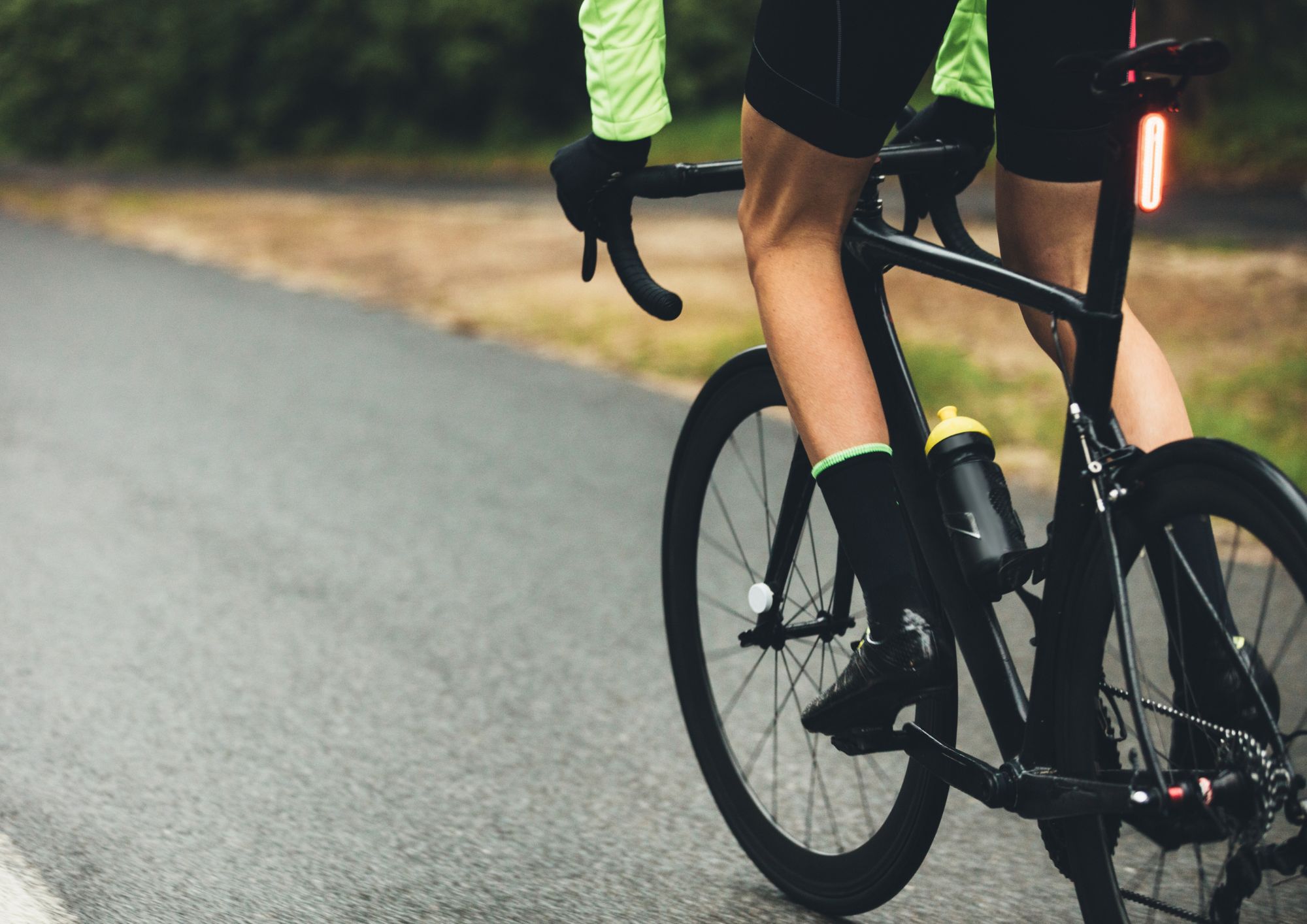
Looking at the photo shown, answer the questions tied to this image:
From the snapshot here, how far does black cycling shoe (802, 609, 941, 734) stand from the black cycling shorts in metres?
0.63

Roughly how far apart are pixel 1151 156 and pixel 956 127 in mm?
628

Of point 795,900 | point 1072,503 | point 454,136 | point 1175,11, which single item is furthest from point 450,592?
point 454,136

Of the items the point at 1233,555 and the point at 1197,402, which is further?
the point at 1197,402

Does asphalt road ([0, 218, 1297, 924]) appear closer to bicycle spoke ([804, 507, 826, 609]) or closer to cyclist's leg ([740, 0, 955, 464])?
bicycle spoke ([804, 507, 826, 609])

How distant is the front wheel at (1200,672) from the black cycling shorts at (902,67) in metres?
0.55

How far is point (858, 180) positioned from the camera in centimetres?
198

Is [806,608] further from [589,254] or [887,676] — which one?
[589,254]

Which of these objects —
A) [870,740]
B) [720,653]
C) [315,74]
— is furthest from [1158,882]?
[315,74]

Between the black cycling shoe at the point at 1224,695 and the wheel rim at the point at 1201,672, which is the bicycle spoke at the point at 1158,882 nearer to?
the wheel rim at the point at 1201,672

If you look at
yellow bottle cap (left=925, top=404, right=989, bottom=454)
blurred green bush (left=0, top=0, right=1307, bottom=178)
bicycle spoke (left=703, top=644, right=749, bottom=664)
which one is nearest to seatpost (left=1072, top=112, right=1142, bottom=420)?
yellow bottle cap (left=925, top=404, right=989, bottom=454)

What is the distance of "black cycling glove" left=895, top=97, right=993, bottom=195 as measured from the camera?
220 centimetres

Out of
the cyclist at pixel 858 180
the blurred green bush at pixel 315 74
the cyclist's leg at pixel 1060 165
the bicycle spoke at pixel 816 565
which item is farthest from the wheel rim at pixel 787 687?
the blurred green bush at pixel 315 74

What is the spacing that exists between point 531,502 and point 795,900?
2672mm

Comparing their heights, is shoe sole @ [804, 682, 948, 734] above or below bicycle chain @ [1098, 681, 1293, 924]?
below
